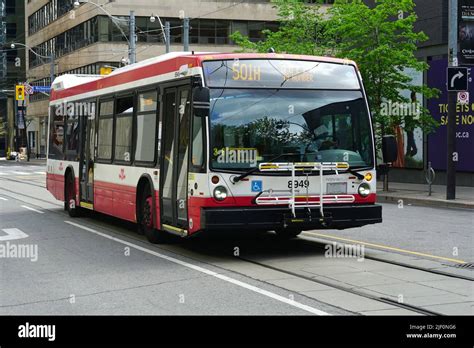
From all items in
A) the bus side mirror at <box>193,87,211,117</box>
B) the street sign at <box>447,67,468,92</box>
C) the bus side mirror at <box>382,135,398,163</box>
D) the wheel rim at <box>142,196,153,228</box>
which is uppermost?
the street sign at <box>447,67,468,92</box>

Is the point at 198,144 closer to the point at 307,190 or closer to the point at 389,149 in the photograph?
the point at 307,190

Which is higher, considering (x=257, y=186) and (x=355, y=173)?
(x=355, y=173)

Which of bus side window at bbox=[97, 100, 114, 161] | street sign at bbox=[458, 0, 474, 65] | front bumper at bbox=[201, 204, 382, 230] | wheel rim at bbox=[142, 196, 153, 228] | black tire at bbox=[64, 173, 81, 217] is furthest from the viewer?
street sign at bbox=[458, 0, 474, 65]

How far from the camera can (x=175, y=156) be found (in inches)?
456

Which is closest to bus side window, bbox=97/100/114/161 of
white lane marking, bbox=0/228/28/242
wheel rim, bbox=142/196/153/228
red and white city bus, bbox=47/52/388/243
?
white lane marking, bbox=0/228/28/242

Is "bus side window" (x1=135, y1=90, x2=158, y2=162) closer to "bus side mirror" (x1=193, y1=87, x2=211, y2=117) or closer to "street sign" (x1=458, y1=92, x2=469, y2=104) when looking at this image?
"bus side mirror" (x1=193, y1=87, x2=211, y2=117)

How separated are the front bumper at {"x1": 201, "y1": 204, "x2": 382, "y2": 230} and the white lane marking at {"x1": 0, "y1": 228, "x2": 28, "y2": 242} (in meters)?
5.31

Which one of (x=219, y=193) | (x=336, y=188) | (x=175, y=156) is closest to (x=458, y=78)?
(x=336, y=188)

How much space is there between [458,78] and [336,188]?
39.6 ft

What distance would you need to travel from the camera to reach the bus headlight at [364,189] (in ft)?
36.7

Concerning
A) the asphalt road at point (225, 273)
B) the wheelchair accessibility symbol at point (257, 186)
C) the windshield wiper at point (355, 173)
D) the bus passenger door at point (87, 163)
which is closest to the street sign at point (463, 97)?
the asphalt road at point (225, 273)

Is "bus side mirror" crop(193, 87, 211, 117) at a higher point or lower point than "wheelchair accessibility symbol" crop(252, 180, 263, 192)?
higher

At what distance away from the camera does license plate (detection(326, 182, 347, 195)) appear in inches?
432
